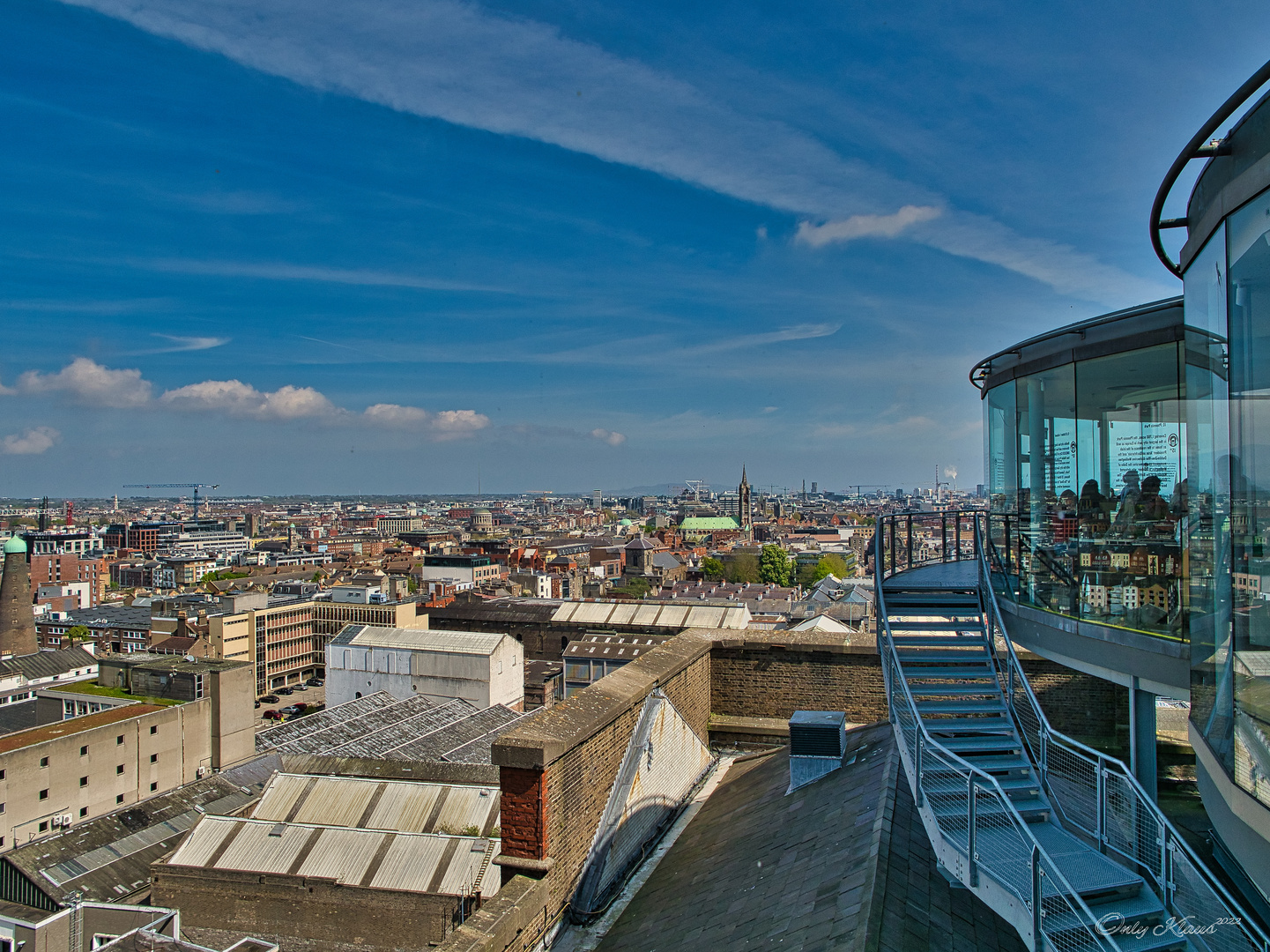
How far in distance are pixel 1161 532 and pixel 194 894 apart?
47.5 ft

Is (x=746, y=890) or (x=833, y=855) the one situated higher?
(x=833, y=855)

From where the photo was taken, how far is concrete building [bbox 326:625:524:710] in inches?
1266

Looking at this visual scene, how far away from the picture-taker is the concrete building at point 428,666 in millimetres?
32156

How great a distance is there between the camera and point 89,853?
60.8 ft

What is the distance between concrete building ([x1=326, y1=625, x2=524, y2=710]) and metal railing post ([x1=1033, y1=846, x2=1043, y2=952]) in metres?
29.7

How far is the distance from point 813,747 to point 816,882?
82.1 inches

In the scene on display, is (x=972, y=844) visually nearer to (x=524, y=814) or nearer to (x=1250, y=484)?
(x=1250, y=484)

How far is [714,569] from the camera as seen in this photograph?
9631 cm

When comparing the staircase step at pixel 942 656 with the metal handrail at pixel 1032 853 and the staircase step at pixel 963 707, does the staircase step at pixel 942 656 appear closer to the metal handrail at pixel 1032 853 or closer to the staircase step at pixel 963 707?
the staircase step at pixel 963 707

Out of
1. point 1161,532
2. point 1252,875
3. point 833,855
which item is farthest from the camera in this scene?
point 1161,532

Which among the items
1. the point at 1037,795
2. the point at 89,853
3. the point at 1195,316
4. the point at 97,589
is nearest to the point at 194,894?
the point at 89,853

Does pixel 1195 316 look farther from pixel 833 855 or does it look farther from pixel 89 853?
pixel 89 853

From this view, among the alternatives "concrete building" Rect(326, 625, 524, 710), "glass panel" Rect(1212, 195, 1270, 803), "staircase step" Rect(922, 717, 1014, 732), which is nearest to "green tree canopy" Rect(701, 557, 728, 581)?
"concrete building" Rect(326, 625, 524, 710)

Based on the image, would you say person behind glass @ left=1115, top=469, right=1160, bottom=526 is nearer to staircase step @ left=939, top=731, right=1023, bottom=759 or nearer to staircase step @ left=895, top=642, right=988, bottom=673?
staircase step @ left=895, top=642, right=988, bottom=673
